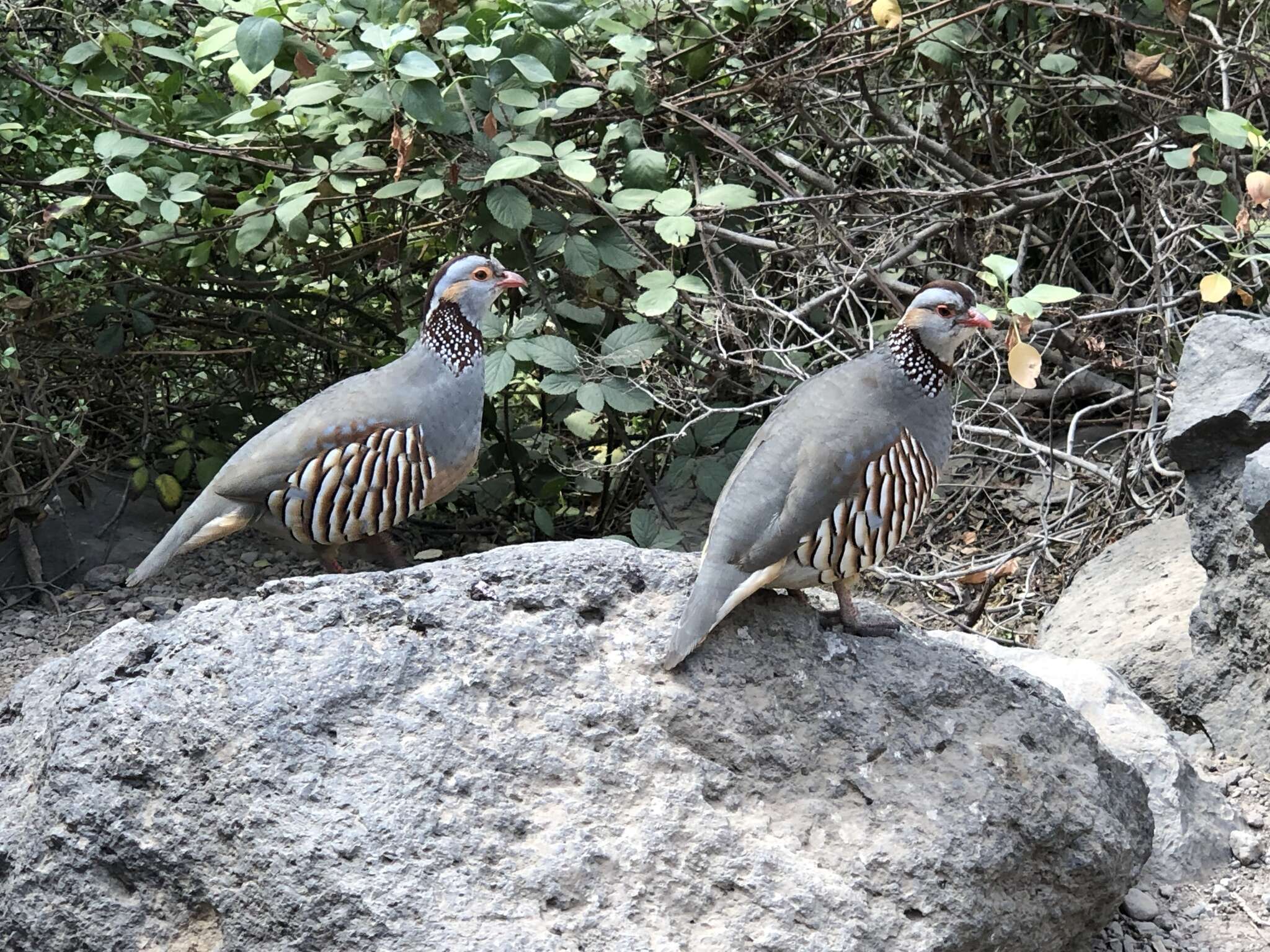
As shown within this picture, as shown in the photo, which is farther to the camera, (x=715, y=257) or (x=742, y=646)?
(x=715, y=257)

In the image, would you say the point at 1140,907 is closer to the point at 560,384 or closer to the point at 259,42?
the point at 560,384

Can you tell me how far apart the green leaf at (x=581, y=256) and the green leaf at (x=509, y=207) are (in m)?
0.20

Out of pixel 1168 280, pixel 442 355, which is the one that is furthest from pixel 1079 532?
pixel 442 355

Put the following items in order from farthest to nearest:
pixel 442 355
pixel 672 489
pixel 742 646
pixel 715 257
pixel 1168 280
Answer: pixel 672 489 < pixel 715 257 < pixel 1168 280 < pixel 442 355 < pixel 742 646

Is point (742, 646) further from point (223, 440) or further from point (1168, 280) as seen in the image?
point (223, 440)

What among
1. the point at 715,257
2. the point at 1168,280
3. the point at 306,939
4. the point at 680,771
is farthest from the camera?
the point at 715,257

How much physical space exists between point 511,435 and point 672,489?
0.79 meters

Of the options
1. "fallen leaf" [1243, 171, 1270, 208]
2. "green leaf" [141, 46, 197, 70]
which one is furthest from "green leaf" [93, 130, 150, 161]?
"fallen leaf" [1243, 171, 1270, 208]

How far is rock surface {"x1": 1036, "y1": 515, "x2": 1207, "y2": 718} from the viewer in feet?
14.1

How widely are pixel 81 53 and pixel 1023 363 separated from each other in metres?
3.87

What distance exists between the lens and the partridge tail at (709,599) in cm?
284

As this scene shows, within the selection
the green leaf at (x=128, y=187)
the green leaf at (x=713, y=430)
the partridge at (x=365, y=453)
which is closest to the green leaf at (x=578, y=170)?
the partridge at (x=365, y=453)

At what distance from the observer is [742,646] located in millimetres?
2988

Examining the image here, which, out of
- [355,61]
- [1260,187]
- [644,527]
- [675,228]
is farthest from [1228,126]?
[355,61]
